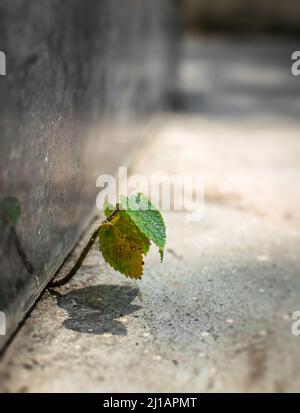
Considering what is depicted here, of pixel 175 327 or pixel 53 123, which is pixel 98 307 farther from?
pixel 53 123

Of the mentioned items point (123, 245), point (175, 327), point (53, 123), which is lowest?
point (175, 327)

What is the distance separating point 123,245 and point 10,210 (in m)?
0.32

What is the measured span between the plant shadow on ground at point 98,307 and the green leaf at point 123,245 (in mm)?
95

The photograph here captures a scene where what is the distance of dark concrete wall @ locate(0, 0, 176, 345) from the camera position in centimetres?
107

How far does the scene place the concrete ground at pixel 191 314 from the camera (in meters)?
1.07

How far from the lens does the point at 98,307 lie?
1.32m

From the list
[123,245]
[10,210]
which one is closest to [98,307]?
[123,245]

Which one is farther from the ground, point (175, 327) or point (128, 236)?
point (128, 236)

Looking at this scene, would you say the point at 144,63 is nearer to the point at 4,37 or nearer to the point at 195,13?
the point at 4,37

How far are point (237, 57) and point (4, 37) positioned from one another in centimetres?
650

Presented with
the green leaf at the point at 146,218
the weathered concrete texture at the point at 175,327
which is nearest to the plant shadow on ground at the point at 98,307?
the weathered concrete texture at the point at 175,327

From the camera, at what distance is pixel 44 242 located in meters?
1.31

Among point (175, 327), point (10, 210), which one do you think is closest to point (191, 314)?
point (175, 327)

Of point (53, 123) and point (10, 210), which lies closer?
point (10, 210)
